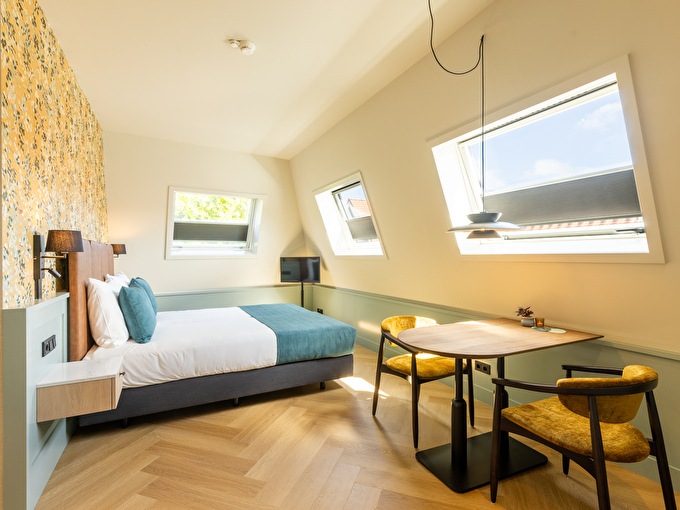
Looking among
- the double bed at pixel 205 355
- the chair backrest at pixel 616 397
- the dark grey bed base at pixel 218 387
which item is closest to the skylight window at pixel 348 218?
the double bed at pixel 205 355

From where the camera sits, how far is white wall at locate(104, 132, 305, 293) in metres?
4.86

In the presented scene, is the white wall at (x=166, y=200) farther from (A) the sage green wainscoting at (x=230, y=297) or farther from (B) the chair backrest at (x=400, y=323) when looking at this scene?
(B) the chair backrest at (x=400, y=323)

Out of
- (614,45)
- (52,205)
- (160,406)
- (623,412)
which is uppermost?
(614,45)

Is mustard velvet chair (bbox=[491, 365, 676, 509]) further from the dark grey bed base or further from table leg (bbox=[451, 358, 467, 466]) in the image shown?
the dark grey bed base

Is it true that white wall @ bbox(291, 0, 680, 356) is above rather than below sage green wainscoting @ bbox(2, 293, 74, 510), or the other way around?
above

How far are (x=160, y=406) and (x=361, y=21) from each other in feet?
10.8

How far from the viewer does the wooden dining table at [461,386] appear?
2064 millimetres

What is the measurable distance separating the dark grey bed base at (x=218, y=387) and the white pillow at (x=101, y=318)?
1.44 ft

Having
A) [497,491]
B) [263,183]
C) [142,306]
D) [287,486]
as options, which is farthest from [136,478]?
[263,183]

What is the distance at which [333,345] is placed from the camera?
11.6 feet

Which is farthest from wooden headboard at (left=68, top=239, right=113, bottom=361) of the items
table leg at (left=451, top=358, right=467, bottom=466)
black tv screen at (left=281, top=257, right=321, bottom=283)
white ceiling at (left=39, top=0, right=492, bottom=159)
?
black tv screen at (left=281, top=257, right=321, bottom=283)

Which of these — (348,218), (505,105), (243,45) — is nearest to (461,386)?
(505,105)

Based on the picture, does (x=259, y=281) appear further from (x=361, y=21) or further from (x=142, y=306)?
(x=361, y=21)

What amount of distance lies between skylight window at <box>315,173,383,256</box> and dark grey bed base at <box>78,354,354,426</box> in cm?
188
